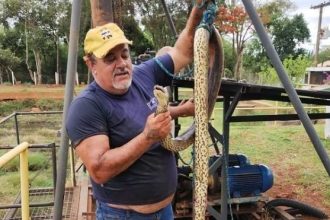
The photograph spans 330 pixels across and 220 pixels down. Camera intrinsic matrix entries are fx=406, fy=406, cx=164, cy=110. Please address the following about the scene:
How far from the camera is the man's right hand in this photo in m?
1.61

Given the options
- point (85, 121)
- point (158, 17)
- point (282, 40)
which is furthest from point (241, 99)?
point (282, 40)

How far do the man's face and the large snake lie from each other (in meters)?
0.36

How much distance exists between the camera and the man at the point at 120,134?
5.87 ft

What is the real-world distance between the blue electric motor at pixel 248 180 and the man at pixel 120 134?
276 cm

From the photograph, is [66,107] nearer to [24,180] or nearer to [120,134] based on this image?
[24,180]

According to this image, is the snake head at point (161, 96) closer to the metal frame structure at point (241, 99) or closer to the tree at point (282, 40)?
the metal frame structure at point (241, 99)

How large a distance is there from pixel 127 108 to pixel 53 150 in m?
1.78

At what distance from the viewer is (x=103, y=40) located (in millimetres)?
1939

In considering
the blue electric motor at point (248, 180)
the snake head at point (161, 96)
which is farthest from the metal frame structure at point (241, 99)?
the snake head at point (161, 96)

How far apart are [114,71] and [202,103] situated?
1.62 feet

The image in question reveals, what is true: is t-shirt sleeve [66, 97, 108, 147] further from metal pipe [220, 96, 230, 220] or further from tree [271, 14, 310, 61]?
tree [271, 14, 310, 61]

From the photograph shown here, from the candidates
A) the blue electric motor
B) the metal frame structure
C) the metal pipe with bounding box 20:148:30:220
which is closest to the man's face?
the metal pipe with bounding box 20:148:30:220

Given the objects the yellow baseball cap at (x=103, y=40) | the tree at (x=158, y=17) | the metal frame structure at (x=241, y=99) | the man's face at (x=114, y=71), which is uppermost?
the tree at (x=158, y=17)

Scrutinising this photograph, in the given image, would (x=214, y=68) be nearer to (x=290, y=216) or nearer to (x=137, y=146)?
(x=137, y=146)
